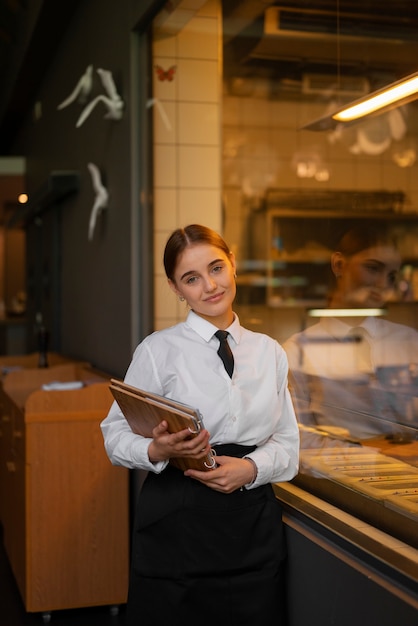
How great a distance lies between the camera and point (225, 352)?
2.08 metres

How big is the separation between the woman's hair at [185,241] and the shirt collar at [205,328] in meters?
0.11

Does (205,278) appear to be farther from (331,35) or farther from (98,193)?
(98,193)

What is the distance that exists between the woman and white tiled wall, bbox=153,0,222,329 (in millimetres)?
1478

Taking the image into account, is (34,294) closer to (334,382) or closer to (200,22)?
(200,22)

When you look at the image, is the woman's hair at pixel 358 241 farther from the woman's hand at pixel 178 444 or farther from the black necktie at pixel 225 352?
the woman's hand at pixel 178 444

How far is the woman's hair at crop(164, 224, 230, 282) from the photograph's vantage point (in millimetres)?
2068

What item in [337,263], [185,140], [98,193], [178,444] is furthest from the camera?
[98,193]

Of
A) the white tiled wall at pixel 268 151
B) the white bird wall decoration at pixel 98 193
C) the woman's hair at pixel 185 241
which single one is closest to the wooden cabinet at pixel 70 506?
the white bird wall decoration at pixel 98 193

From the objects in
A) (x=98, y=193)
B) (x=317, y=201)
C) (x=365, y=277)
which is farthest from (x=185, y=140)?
(x=317, y=201)

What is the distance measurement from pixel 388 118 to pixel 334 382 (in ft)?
10.7

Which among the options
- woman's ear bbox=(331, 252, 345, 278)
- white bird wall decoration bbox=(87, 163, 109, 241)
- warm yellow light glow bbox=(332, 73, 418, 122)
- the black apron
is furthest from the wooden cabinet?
warm yellow light glow bbox=(332, 73, 418, 122)

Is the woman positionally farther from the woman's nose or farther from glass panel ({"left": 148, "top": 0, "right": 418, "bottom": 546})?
glass panel ({"left": 148, "top": 0, "right": 418, "bottom": 546})

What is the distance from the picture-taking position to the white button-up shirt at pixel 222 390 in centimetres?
206

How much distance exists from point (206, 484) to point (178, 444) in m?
0.19
